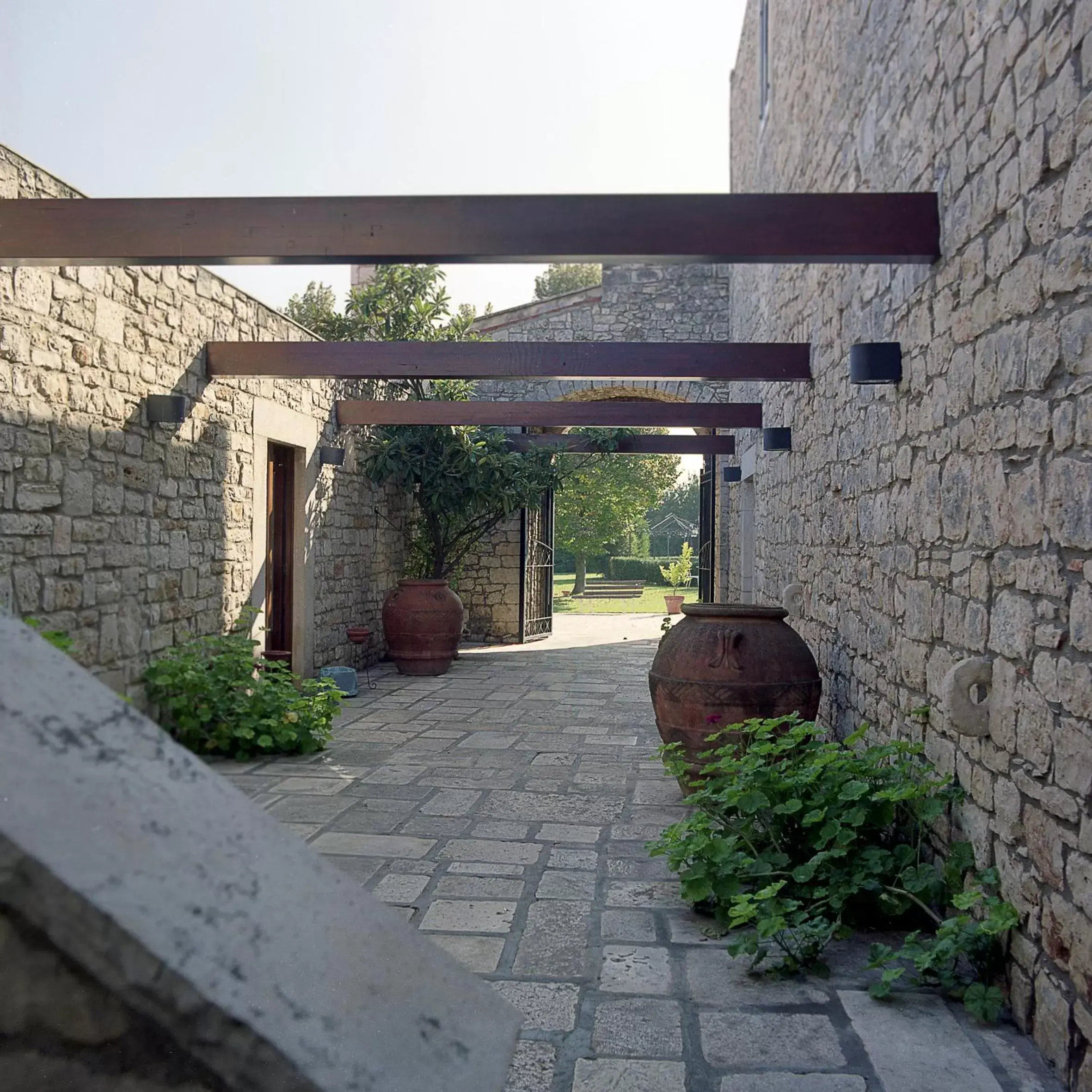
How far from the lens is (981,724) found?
264 centimetres

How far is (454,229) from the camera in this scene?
3.63 metres

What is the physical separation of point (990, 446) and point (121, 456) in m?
4.06

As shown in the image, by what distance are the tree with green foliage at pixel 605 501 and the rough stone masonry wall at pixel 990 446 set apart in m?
19.3

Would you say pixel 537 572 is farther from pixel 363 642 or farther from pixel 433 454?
pixel 363 642

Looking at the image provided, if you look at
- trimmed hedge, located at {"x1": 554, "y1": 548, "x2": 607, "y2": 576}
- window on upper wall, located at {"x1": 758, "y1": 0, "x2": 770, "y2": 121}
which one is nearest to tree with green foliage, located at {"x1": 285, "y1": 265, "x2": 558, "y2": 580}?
window on upper wall, located at {"x1": 758, "y1": 0, "x2": 770, "y2": 121}

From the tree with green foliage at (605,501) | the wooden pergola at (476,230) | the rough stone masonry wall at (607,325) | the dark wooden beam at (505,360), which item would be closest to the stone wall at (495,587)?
the rough stone masonry wall at (607,325)

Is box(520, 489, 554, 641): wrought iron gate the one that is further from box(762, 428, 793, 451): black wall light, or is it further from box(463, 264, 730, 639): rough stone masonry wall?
box(762, 428, 793, 451): black wall light

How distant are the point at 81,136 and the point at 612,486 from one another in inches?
745

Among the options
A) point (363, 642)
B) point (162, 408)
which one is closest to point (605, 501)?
point (363, 642)

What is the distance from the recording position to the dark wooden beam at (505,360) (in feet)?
19.6

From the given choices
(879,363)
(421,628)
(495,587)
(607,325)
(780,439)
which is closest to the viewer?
(879,363)

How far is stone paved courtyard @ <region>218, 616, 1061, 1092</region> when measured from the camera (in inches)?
85.7

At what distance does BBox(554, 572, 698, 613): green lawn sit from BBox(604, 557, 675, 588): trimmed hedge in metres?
1.81

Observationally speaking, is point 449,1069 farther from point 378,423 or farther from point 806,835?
point 378,423
